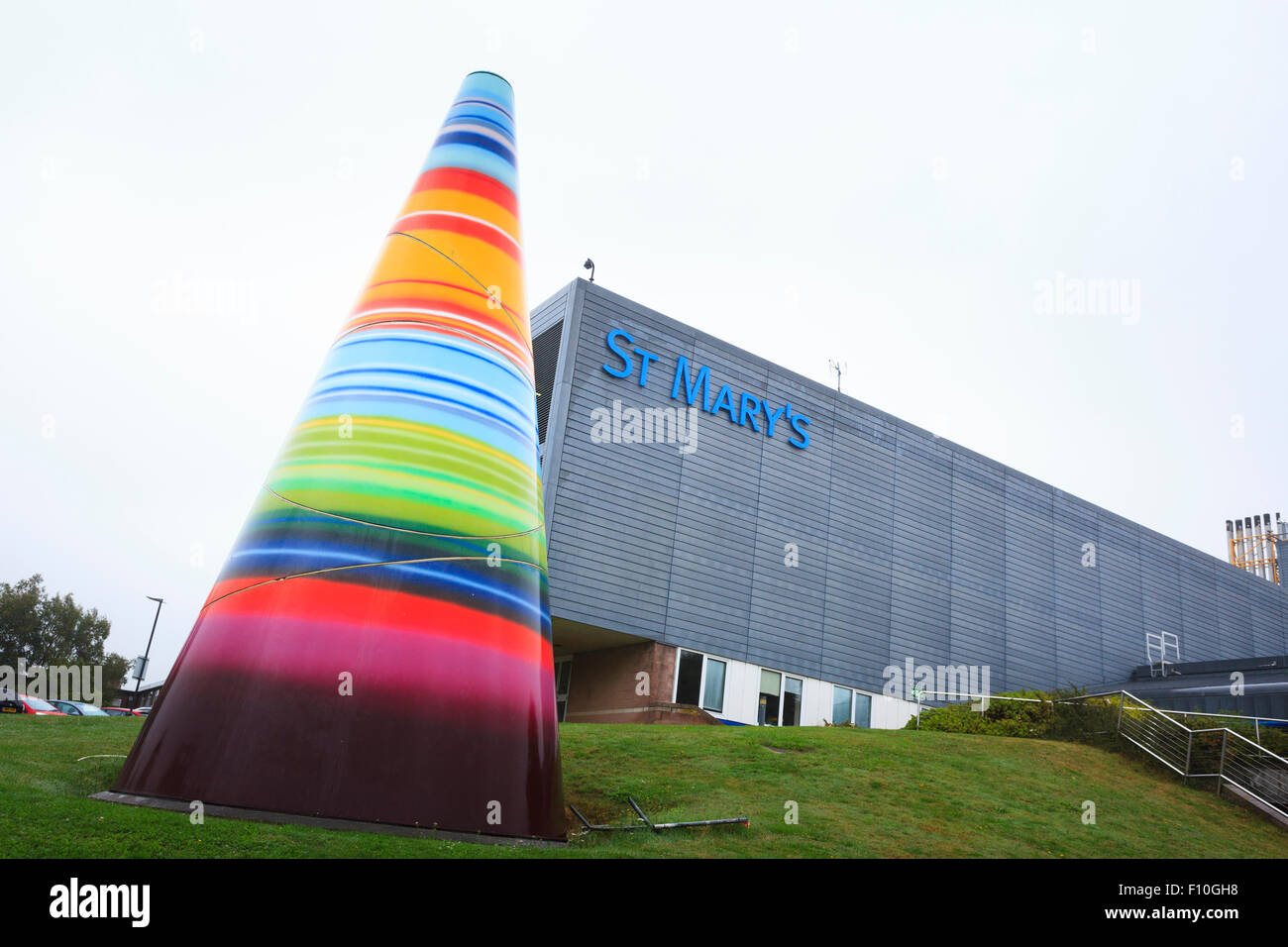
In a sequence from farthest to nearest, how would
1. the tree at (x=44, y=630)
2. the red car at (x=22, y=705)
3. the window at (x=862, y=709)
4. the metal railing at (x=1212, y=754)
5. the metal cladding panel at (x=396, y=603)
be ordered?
the tree at (x=44, y=630)
the window at (x=862, y=709)
the red car at (x=22, y=705)
the metal railing at (x=1212, y=754)
the metal cladding panel at (x=396, y=603)

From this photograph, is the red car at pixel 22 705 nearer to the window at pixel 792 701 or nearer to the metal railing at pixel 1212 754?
the window at pixel 792 701

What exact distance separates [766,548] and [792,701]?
4.45 m

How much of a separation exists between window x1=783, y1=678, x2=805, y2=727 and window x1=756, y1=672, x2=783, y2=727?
0.27 m

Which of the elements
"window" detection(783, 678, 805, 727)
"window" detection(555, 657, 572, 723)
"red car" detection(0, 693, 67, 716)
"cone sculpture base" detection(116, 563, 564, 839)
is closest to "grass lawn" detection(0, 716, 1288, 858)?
"cone sculpture base" detection(116, 563, 564, 839)

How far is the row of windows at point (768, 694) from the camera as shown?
968 inches

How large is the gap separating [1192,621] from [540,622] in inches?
1572

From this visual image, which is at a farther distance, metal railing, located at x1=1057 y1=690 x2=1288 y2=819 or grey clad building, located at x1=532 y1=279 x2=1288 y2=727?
grey clad building, located at x1=532 y1=279 x2=1288 y2=727

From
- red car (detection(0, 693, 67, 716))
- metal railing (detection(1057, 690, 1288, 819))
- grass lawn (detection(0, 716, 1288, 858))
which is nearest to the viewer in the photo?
grass lawn (detection(0, 716, 1288, 858))

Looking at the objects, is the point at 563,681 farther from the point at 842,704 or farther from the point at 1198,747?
the point at 1198,747

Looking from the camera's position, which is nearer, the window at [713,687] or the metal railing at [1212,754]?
the metal railing at [1212,754]

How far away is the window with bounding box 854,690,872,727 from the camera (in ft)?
91.7

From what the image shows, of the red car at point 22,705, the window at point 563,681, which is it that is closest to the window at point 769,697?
the window at point 563,681

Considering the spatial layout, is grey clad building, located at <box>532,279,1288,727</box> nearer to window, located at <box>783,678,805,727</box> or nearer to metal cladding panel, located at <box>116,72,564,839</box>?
window, located at <box>783,678,805,727</box>
